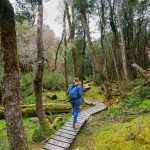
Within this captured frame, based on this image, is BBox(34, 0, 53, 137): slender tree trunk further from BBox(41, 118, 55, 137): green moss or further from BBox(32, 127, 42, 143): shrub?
BBox(32, 127, 42, 143): shrub

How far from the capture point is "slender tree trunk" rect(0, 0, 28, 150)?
5953 mm

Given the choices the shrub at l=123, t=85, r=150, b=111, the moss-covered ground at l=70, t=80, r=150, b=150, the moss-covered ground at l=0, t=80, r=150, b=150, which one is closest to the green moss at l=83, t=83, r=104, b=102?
the moss-covered ground at l=0, t=80, r=150, b=150

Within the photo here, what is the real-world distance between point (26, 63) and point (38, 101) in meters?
17.4

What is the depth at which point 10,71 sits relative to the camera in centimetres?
603

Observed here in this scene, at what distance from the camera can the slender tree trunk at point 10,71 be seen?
5.95 m

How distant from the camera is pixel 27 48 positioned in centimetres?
2756

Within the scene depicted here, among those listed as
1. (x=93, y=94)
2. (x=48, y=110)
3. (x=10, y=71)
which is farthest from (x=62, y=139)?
(x=93, y=94)

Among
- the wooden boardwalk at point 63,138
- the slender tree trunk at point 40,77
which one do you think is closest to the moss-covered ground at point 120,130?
the wooden boardwalk at point 63,138

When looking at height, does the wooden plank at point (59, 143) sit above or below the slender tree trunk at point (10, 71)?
below

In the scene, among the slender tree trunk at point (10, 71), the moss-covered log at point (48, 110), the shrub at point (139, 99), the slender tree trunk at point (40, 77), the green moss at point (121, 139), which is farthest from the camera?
the moss-covered log at point (48, 110)

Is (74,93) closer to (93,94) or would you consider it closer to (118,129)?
(118,129)

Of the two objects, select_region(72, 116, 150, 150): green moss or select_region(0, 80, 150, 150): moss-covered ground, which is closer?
select_region(72, 116, 150, 150): green moss

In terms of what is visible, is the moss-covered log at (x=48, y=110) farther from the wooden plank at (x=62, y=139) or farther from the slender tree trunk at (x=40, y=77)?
the wooden plank at (x=62, y=139)

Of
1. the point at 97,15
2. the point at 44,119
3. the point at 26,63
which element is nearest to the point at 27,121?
the point at 44,119
